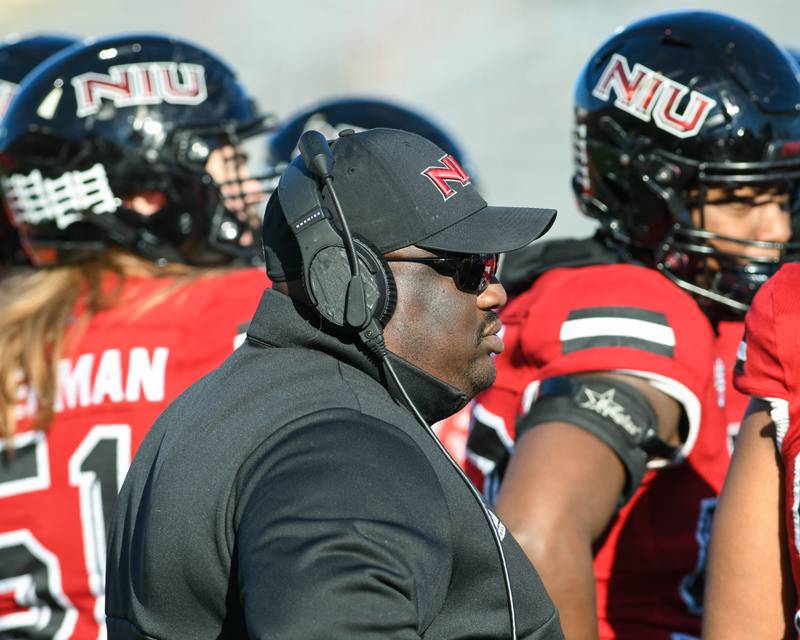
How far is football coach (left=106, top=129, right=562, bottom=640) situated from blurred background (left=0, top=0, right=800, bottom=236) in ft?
20.8

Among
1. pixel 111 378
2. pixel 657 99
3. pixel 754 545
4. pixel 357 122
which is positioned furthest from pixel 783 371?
pixel 357 122

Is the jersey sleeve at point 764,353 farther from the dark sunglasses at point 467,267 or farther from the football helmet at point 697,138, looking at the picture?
the football helmet at point 697,138

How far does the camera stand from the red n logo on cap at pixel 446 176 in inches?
71.6

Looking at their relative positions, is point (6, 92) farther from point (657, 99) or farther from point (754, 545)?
point (754, 545)

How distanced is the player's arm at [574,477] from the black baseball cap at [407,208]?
74 cm

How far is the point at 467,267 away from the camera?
6.02 feet

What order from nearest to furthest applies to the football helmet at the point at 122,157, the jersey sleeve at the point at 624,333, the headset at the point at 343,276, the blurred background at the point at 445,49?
the headset at the point at 343,276 < the jersey sleeve at the point at 624,333 < the football helmet at the point at 122,157 < the blurred background at the point at 445,49

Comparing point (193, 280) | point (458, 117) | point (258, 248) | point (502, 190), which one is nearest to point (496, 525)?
point (193, 280)

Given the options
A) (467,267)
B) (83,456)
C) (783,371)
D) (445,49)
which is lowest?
(445,49)

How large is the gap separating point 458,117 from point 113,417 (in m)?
6.34

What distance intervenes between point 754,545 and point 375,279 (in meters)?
0.82

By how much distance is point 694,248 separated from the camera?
300cm

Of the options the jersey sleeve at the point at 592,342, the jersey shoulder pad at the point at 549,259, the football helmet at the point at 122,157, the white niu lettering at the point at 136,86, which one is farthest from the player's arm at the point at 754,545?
the white niu lettering at the point at 136,86

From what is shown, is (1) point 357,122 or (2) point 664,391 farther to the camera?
(1) point 357,122
